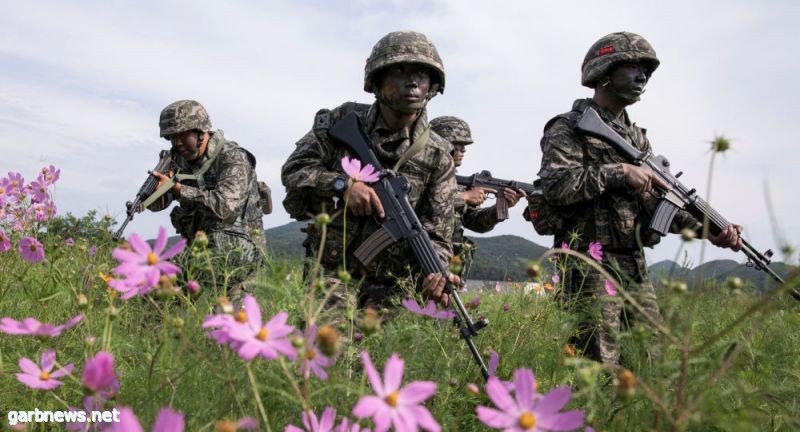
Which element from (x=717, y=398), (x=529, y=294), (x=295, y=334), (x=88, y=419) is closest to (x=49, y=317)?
(x=88, y=419)

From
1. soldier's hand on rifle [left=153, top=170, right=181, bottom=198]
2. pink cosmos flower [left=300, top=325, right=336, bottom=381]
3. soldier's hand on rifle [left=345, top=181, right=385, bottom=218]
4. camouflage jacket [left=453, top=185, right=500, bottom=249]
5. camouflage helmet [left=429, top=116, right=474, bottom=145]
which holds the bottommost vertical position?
pink cosmos flower [left=300, top=325, right=336, bottom=381]

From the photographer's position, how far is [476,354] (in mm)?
1911

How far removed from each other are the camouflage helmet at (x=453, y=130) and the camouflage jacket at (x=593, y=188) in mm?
2198

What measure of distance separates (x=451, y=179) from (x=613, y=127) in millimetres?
1196

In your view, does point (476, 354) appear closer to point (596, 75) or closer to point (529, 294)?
point (529, 294)

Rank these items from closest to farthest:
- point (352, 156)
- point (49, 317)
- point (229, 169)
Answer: point (49, 317)
point (352, 156)
point (229, 169)

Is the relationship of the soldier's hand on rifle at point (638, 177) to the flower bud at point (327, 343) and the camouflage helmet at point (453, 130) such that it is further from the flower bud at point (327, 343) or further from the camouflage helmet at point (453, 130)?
the flower bud at point (327, 343)

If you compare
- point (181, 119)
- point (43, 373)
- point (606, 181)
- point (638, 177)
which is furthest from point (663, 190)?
point (181, 119)

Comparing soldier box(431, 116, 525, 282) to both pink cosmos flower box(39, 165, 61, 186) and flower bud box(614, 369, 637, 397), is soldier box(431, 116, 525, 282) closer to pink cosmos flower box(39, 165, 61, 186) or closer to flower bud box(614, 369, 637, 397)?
pink cosmos flower box(39, 165, 61, 186)

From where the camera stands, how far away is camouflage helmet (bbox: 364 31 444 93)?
304cm

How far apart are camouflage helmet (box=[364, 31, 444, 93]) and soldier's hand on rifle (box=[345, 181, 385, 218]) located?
0.70 m

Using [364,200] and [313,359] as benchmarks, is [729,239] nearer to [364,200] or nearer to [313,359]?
[364,200]

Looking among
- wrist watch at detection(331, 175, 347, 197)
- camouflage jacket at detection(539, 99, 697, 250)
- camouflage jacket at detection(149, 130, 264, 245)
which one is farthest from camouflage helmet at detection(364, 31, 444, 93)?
camouflage jacket at detection(149, 130, 264, 245)

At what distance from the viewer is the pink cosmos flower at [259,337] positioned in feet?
2.65
